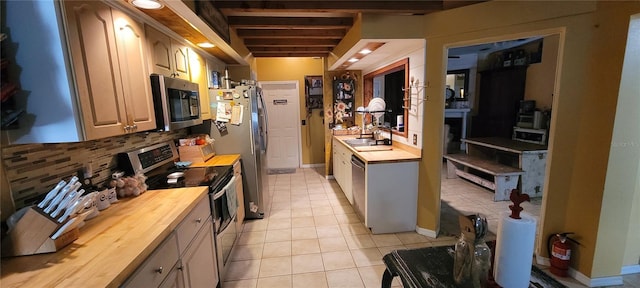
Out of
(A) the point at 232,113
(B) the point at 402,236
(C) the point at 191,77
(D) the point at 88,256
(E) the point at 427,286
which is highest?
(C) the point at 191,77

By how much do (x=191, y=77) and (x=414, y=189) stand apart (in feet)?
8.36

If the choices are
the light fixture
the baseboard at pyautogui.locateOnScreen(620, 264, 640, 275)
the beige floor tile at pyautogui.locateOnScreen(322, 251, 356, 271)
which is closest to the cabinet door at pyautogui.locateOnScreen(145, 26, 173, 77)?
the light fixture

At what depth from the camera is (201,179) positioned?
2.01m

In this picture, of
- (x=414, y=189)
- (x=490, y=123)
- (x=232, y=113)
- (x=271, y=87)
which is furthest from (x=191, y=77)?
(x=490, y=123)

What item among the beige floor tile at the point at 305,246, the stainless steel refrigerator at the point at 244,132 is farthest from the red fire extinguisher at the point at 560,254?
the stainless steel refrigerator at the point at 244,132

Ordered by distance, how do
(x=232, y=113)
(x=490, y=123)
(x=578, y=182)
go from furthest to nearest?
(x=490, y=123) < (x=232, y=113) < (x=578, y=182)

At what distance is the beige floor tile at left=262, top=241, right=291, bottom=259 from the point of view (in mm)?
2463

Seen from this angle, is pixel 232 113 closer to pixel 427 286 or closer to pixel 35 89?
pixel 35 89

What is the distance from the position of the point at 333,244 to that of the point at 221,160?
4.84ft

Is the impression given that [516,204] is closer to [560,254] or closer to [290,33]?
[560,254]

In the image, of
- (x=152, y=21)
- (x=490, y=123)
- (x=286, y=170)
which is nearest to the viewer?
(x=152, y=21)

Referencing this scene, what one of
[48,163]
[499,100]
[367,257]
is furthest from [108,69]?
[499,100]

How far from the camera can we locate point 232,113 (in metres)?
2.97

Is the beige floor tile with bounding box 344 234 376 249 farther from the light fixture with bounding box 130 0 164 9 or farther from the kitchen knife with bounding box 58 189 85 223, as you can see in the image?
the light fixture with bounding box 130 0 164 9
